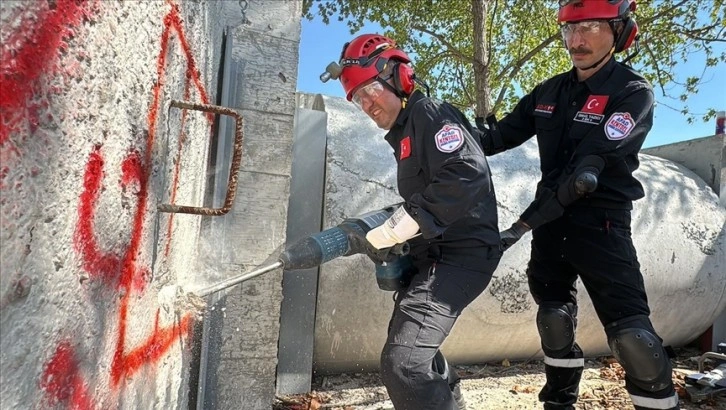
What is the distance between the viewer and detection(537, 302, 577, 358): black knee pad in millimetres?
2682

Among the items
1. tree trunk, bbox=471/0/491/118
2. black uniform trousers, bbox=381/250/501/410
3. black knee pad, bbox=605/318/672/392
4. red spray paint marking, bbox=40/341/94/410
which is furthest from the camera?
tree trunk, bbox=471/0/491/118

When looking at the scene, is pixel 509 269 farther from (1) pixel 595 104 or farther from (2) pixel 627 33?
(2) pixel 627 33

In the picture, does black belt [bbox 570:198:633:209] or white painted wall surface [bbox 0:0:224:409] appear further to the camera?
black belt [bbox 570:198:633:209]

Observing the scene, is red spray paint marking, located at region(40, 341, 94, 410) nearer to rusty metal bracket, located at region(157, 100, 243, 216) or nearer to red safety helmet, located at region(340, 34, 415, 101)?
rusty metal bracket, located at region(157, 100, 243, 216)

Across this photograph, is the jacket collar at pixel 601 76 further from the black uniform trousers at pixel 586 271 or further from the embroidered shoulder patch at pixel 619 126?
the black uniform trousers at pixel 586 271

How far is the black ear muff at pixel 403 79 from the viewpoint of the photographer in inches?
95.0

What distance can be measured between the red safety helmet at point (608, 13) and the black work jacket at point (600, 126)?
142 mm

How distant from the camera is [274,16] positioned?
2.82 metres

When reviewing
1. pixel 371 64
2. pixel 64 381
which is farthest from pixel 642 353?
pixel 64 381

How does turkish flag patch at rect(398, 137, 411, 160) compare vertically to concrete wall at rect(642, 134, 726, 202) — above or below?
below

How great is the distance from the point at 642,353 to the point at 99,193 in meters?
2.34

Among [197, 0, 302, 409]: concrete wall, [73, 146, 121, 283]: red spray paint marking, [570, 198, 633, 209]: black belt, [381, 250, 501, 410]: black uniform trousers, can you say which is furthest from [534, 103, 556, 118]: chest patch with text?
[73, 146, 121, 283]: red spray paint marking

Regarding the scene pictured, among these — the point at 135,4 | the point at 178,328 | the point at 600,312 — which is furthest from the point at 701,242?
the point at 135,4

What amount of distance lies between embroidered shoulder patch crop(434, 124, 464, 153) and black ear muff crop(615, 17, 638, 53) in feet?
3.81
